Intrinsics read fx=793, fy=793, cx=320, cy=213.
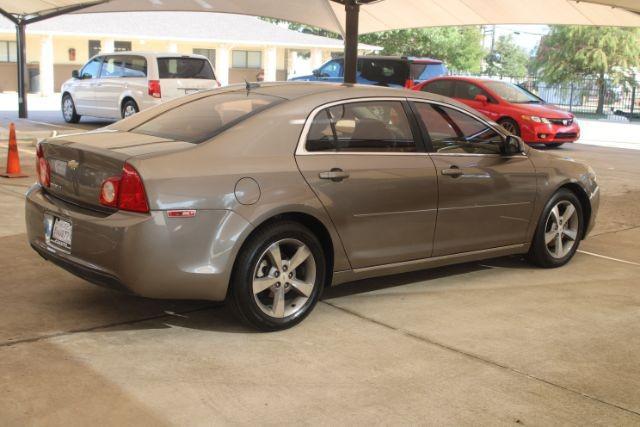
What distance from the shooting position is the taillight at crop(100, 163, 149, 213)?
450 cm

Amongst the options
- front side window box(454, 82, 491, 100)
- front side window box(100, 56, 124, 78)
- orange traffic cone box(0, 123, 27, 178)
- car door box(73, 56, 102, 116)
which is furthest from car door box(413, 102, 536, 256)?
car door box(73, 56, 102, 116)

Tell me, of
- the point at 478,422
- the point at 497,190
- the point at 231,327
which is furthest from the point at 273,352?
the point at 497,190

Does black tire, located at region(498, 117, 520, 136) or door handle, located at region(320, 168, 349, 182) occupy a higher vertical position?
door handle, located at region(320, 168, 349, 182)

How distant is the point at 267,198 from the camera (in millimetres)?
4805

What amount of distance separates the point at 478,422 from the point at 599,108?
33.8m

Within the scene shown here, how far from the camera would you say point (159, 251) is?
4.50 metres

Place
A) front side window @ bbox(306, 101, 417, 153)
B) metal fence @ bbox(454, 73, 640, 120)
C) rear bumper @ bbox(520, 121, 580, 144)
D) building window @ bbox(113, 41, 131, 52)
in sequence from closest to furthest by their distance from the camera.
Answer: front side window @ bbox(306, 101, 417, 153), rear bumper @ bbox(520, 121, 580, 144), metal fence @ bbox(454, 73, 640, 120), building window @ bbox(113, 41, 131, 52)

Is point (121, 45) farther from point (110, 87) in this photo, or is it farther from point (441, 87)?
point (441, 87)

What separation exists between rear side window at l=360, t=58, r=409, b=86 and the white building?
2346 centimetres

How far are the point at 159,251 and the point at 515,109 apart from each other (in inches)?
535

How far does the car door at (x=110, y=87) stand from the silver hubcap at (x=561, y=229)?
1321 centimetres

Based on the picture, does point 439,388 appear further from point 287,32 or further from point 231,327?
A: point 287,32

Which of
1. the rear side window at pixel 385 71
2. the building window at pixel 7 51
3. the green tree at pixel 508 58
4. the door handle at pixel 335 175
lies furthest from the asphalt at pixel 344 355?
the green tree at pixel 508 58

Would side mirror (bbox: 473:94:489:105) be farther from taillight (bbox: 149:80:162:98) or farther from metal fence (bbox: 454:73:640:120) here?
metal fence (bbox: 454:73:640:120)
